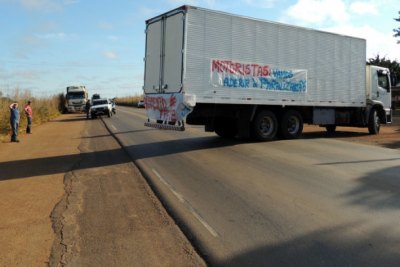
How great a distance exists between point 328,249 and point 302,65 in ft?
40.4

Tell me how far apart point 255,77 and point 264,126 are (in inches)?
79.7

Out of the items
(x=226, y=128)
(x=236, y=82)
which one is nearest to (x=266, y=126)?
(x=226, y=128)

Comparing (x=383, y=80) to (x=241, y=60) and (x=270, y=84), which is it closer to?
(x=270, y=84)

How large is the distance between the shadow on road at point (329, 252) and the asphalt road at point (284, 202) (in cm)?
1

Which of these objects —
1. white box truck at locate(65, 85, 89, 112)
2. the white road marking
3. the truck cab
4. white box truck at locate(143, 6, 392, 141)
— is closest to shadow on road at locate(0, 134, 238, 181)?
white box truck at locate(143, 6, 392, 141)

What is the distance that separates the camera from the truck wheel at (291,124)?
1659 cm

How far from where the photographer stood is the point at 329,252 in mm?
5055

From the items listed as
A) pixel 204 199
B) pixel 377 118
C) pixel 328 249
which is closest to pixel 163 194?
pixel 204 199

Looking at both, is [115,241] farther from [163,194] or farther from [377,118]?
[377,118]

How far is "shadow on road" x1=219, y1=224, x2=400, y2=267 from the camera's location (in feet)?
15.6

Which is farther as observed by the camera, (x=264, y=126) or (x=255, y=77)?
(x=264, y=126)

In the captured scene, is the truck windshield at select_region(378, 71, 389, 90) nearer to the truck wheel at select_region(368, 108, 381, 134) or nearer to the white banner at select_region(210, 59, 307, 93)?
the truck wheel at select_region(368, 108, 381, 134)

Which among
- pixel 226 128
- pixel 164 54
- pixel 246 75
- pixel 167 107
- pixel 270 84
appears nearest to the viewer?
pixel 167 107

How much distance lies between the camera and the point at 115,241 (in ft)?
18.4
